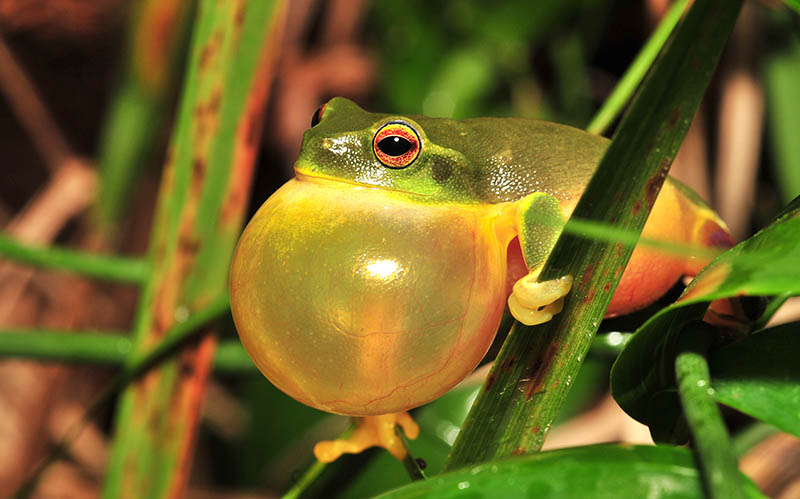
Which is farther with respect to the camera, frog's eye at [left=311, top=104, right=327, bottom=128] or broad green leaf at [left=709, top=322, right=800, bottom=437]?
frog's eye at [left=311, top=104, right=327, bottom=128]

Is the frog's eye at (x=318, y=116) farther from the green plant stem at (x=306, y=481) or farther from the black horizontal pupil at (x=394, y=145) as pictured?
the green plant stem at (x=306, y=481)

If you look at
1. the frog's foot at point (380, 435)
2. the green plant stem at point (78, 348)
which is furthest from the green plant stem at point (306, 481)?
the green plant stem at point (78, 348)

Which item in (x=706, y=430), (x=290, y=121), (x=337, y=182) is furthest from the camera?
(x=290, y=121)

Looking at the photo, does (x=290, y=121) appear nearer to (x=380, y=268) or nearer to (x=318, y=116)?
(x=318, y=116)

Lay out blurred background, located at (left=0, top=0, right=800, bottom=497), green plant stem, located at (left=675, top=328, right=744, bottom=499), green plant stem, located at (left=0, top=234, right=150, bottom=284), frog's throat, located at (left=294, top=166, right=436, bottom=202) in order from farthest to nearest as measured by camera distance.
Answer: blurred background, located at (left=0, top=0, right=800, bottom=497)
green plant stem, located at (left=0, top=234, right=150, bottom=284)
frog's throat, located at (left=294, top=166, right=436, bottom=202)
green plant stem, located at (left=675, top=328, right=744, bottom=499)

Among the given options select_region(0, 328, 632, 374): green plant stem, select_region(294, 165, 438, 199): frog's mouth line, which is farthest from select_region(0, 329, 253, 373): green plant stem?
select_region(294, 165, 438, 199): frog's mouth line

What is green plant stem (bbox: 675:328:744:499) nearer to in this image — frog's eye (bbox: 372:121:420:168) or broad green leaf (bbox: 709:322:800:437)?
broad green leaf (bbox: 709:322:800:437)

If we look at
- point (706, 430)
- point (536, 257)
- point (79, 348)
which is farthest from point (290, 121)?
point (706, 430)
